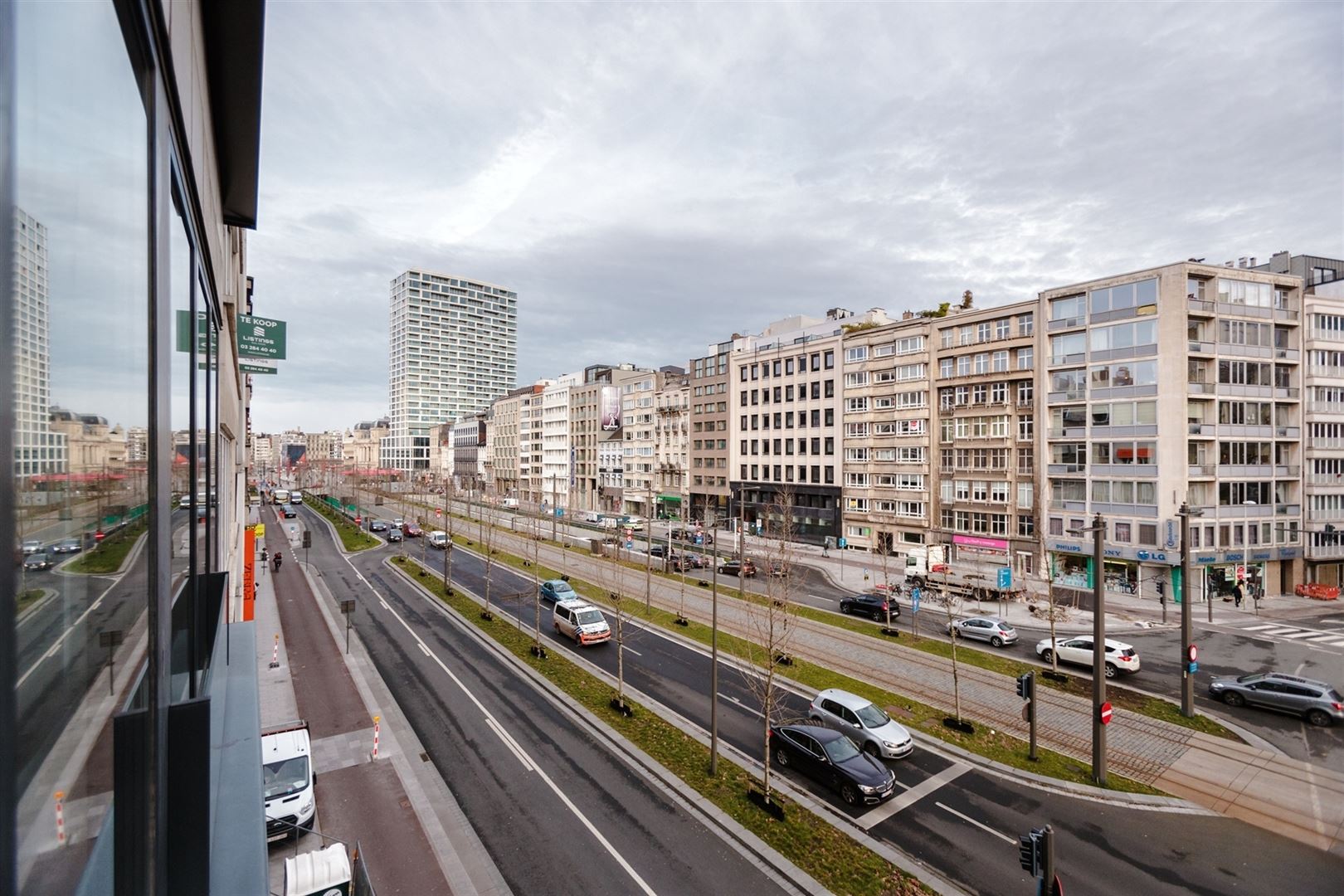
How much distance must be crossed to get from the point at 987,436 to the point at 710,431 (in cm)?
3291

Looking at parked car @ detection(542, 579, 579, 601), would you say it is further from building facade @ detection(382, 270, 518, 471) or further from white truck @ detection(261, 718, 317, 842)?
building facade @ detection(382, 270, 518, 471)

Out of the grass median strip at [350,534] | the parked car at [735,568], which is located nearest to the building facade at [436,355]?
the grass median strip at [350,534]

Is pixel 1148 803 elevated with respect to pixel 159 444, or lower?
lower

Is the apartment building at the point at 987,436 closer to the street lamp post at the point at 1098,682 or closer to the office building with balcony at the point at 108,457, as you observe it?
the street lamp post at the point at 1098,682

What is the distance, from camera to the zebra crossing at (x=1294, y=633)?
29.4 metres

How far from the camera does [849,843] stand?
43.8 ft

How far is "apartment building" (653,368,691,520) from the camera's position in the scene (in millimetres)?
77062

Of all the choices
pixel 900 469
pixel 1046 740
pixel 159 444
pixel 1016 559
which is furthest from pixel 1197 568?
pixel 159 444

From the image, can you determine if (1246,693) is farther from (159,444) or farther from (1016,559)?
(159,444)

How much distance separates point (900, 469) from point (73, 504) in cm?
5580

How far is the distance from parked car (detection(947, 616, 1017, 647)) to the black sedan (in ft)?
43.7

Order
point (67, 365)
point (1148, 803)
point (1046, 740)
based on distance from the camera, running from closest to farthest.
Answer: point (67, 365) → point (1148, 803) → point (1046, 740)

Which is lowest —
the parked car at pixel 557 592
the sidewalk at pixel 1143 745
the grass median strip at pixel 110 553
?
the sidewalk at pixel 1143 745

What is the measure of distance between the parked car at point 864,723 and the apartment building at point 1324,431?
4156 cm
